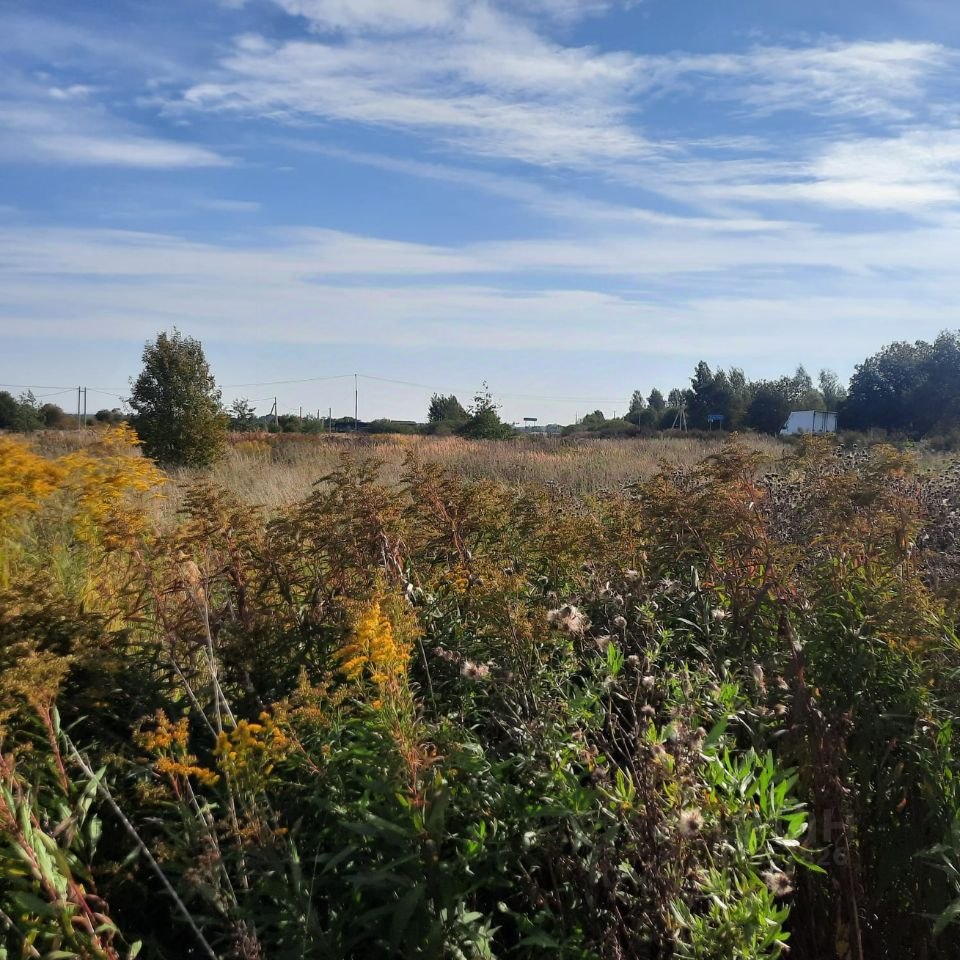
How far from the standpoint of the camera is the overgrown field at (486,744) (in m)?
1.82

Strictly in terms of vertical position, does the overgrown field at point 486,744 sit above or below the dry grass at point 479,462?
below

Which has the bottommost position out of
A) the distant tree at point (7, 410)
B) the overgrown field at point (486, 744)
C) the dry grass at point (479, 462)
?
the overgrown field at point (486, 744)

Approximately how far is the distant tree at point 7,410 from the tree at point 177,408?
1238 inches

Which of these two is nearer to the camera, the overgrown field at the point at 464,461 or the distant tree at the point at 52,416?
the overgrown field at the point at 464,461

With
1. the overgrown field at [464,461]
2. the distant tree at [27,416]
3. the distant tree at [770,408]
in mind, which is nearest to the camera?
the overgrown field at [464,461]

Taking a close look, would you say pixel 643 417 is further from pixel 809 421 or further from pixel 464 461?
pixel 464 461

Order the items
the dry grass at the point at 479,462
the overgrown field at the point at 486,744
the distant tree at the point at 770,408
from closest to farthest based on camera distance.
Result: the overgrown field at the point at 486,744
the dry grass at the point at 479,462
the distant tree at the point at 770,408

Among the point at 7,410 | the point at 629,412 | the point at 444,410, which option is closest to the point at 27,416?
the point at 7,410

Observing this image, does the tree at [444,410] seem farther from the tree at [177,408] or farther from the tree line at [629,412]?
the tree at [177,408]

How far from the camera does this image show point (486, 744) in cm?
243

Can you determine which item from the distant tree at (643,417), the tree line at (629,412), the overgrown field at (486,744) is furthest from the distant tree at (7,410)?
the overgrown field at (486,744)

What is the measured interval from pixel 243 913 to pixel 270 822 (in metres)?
0.33

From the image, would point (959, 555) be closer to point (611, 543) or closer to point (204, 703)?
point (611, 543)

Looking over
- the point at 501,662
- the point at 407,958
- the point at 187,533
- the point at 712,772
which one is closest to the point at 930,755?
the point at 712,772
